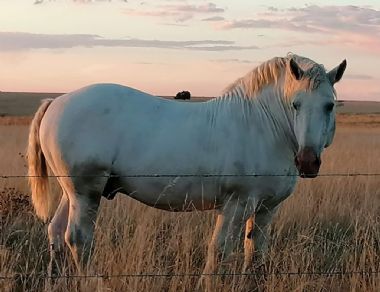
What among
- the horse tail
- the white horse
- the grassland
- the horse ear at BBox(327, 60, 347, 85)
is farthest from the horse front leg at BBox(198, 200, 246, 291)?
the horse tail

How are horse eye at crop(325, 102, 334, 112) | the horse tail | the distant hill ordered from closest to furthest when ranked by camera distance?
1. horse eye at crop(325, 102, 334, 112)
2. the horse tail
3. the distant hill

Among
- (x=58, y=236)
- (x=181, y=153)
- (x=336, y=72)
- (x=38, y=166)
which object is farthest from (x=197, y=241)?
(x=336, y=72)

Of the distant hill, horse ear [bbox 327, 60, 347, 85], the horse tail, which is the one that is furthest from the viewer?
the distant hill

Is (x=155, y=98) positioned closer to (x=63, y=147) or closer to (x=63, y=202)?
(x=63, y=147)

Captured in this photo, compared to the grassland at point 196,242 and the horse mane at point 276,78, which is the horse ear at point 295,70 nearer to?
the horse mane at point 276,78

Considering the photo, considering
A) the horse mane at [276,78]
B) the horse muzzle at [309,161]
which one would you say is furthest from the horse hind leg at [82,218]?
the horse muzzle at [309,161]

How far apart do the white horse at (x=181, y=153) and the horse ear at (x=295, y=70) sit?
0.7 inches

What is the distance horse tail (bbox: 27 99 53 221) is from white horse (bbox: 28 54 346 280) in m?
0.18

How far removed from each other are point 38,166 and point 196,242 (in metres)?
1.69

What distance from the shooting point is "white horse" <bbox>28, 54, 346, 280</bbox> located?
183 inches

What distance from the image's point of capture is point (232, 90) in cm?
512

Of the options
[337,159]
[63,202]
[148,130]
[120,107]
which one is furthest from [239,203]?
[337,159]

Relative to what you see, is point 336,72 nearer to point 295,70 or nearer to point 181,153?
point 295,70

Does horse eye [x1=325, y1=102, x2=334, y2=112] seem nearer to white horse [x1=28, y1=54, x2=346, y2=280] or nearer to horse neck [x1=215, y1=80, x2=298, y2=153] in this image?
white horse [x1=28, y1=54, x2=346, y2=280]
